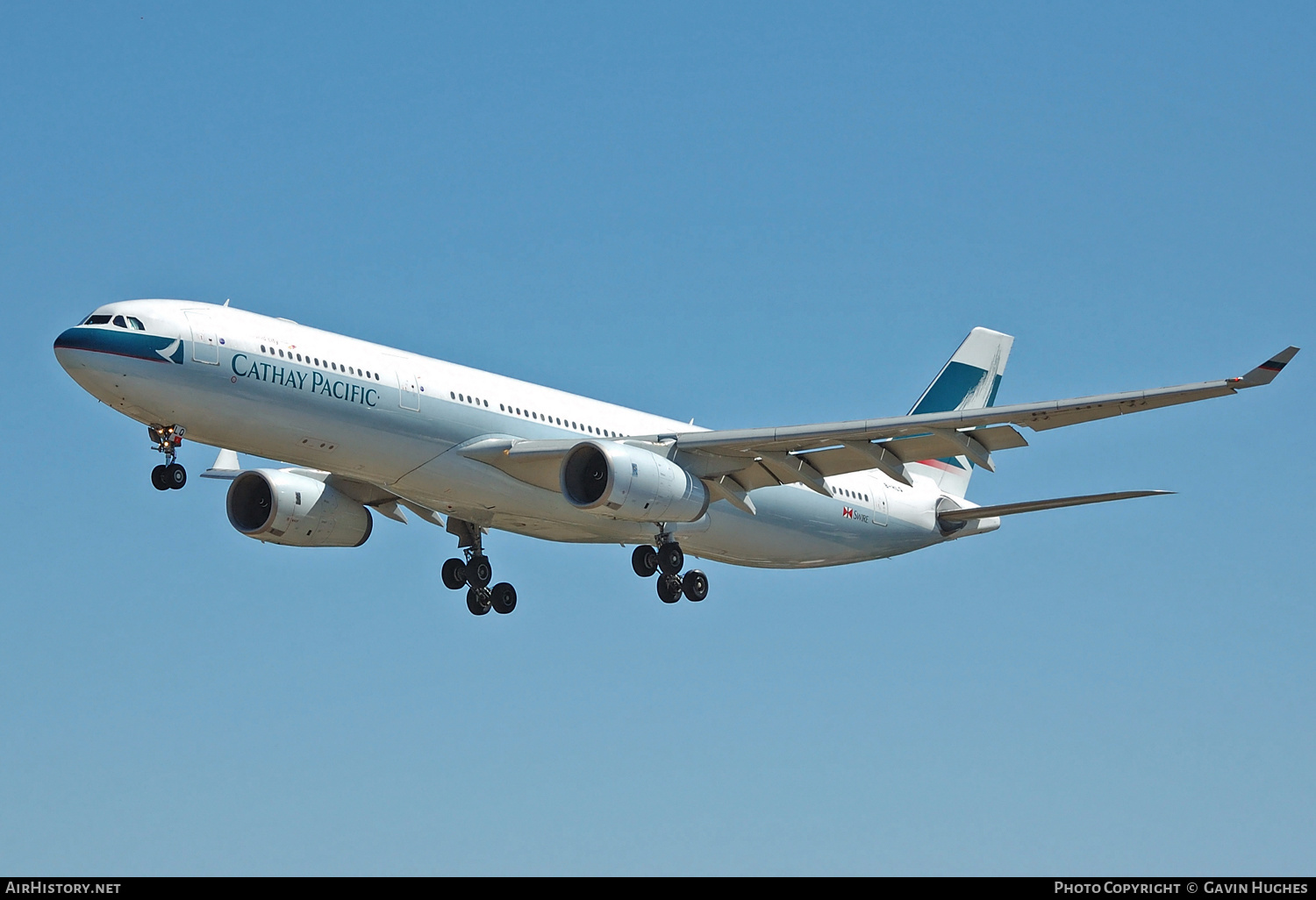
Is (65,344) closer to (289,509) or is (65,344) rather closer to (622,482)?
(289,509)

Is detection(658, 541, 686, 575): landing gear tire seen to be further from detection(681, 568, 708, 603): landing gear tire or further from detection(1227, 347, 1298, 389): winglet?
detection(1227, 347, 1298, 389): winglet

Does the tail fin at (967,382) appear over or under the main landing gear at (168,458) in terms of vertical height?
over

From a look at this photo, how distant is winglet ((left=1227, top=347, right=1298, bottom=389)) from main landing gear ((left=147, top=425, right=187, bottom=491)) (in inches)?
802

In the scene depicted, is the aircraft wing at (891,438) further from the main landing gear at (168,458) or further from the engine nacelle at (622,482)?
the main landing gear at (168,458)

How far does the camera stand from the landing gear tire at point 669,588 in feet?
133

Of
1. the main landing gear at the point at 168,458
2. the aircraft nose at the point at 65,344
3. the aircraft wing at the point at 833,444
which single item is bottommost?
the main landing gear at the point at 168,458

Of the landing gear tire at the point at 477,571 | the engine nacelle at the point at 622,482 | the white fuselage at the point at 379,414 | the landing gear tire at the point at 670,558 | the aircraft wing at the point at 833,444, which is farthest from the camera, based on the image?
the landing gear tire at the point at 477,571

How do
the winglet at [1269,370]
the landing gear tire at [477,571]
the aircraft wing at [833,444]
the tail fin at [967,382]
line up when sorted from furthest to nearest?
the tail fin at [967,382]
the landing gear tire at [477,571]
the aircraft wing at [833,444]
the winglet at [1269,370]

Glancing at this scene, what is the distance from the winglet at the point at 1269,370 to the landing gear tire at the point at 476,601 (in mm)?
19311

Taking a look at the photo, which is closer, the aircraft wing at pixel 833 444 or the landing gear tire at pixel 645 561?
the aircraft wing at pixel 833 444

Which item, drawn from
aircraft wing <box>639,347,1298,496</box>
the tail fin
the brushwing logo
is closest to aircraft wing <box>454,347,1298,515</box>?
aircraft wing <box>639,347,1298,496</box>

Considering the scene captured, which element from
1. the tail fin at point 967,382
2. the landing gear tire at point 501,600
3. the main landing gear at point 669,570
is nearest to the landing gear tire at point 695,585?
the main landing gear at point 669,570

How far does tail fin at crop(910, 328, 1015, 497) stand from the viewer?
162 feet
